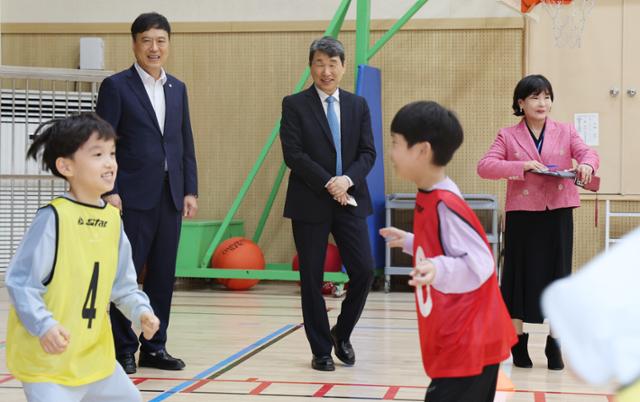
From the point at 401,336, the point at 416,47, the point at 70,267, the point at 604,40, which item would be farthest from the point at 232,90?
the point at 70,267

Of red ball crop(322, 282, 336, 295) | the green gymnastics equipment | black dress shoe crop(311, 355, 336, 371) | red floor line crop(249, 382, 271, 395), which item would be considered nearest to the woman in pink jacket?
black dress shoe crop(311, 355, 336, 371)

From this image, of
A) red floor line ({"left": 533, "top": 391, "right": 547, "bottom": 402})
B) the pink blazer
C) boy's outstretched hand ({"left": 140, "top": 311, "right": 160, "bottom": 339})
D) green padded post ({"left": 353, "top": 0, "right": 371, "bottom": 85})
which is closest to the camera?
boy's outstretched hand ({"left": 140, "top": 311, "right": 160, "bottom": 339})

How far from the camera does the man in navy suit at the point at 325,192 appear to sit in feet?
16.0

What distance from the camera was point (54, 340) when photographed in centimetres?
257

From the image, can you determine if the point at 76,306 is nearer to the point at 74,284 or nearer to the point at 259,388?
the point at 74,284

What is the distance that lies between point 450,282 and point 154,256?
277 cm

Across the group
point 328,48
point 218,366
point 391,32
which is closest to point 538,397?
point 218,366

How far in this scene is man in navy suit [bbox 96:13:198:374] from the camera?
4789 mm

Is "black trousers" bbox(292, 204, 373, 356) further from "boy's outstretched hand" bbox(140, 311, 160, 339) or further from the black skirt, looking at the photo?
"boy's outstretched hand" bbox(140, 311, 160, 339)

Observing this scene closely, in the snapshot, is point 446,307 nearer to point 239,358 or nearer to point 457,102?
point 239,358

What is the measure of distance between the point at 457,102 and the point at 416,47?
27.5 inches

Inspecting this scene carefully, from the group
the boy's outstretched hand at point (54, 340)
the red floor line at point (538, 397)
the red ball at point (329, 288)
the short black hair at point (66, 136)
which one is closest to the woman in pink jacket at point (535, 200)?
the red floor line at point (538, 397)

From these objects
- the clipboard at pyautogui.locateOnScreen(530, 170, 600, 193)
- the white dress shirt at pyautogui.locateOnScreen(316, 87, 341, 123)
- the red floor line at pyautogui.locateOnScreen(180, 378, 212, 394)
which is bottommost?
the red floor line at pyautogui.locateOnScreen(180, 378, 212, 394)

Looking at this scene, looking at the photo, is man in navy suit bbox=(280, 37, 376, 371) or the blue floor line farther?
man in navy suit bbox=(280, 37, 376, 371)
